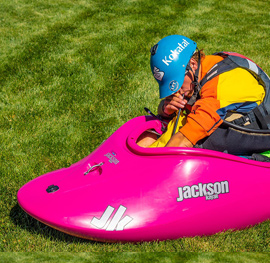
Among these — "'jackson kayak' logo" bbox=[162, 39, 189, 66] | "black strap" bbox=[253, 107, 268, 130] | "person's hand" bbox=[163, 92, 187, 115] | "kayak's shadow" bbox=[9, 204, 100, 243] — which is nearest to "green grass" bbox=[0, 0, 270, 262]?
"kayak's shadow" bbox=[9, 204, 100, 243]

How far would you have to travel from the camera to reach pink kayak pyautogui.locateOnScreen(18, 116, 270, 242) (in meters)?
2.50

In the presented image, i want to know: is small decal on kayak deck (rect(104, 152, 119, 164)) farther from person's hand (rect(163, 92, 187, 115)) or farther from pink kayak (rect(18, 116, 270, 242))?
person's hand (rect(163, 92, 187, 115))

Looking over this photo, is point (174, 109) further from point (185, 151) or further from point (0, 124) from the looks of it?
point (0, 124)

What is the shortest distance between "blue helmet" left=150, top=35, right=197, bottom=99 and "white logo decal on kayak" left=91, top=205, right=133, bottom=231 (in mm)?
962

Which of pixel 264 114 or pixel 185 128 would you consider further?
pixel 264 114

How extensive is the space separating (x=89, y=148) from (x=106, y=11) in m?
5.01

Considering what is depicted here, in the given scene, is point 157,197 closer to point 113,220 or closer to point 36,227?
point 113,220

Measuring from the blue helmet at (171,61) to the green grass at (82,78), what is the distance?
3.68ft

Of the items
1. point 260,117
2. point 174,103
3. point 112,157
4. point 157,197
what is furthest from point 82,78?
point 157,197

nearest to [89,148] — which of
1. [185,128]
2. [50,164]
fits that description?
[50,164]

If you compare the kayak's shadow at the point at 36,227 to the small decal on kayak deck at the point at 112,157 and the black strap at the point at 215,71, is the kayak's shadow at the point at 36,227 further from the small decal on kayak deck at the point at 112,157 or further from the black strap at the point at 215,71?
the black strap at the point at 215,71

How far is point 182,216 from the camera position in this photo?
99.9 inches

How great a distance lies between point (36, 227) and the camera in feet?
9.36

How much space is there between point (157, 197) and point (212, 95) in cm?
81
